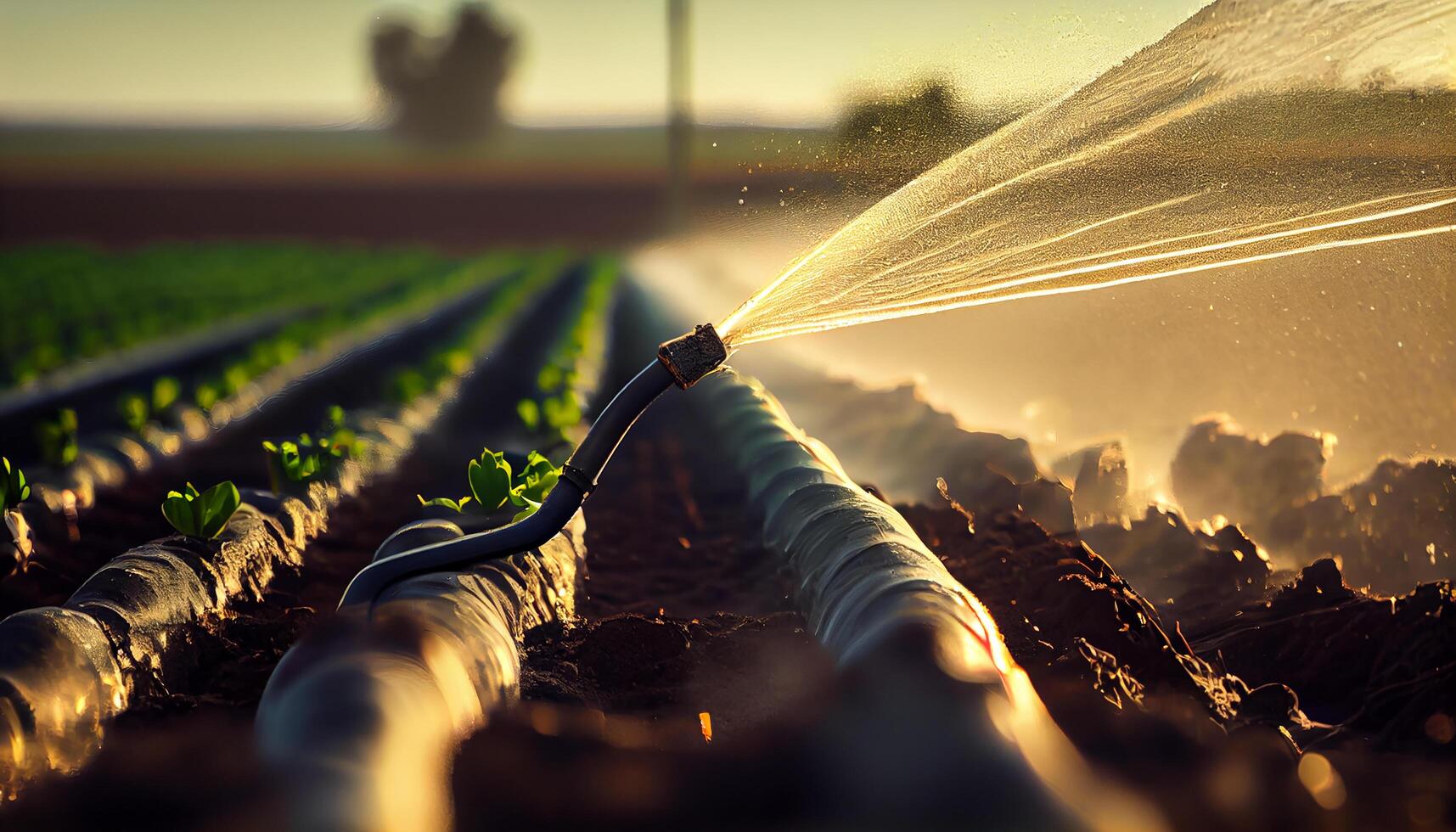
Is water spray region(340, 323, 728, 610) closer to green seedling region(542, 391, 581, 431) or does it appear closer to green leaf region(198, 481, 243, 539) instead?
green leaf region(198, 481, 243, 539)

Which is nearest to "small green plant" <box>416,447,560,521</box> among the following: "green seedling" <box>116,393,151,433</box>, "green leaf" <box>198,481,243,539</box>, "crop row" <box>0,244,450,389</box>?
"green leaf" <box>198,481,243,539</box>

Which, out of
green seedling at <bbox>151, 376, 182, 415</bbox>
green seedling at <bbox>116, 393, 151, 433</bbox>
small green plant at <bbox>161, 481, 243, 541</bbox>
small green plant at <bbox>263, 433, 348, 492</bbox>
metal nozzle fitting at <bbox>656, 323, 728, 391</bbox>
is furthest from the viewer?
green seedling at <bbox>151, 376, 182, 415</bbox>

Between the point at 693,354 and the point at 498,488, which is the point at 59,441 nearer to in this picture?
the point at 498,488

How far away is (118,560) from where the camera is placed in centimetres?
356

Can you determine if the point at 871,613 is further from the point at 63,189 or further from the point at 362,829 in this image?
the point at 63,189

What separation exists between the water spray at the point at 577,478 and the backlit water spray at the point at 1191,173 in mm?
556

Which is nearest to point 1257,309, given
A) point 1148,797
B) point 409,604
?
point 1148,797

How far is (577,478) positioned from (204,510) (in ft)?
5.27

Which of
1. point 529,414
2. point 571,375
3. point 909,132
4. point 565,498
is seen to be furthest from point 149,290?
point 565,498

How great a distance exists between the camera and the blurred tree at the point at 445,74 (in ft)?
176

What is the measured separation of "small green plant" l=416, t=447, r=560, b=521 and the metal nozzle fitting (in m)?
1.00

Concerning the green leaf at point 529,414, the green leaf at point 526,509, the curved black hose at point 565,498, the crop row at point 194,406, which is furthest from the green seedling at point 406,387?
the curved black hose at point 565,498

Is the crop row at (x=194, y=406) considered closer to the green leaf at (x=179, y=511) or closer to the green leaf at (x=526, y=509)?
the green leaf at (x=179, y=511)

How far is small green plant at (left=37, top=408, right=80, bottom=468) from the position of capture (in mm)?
5105
